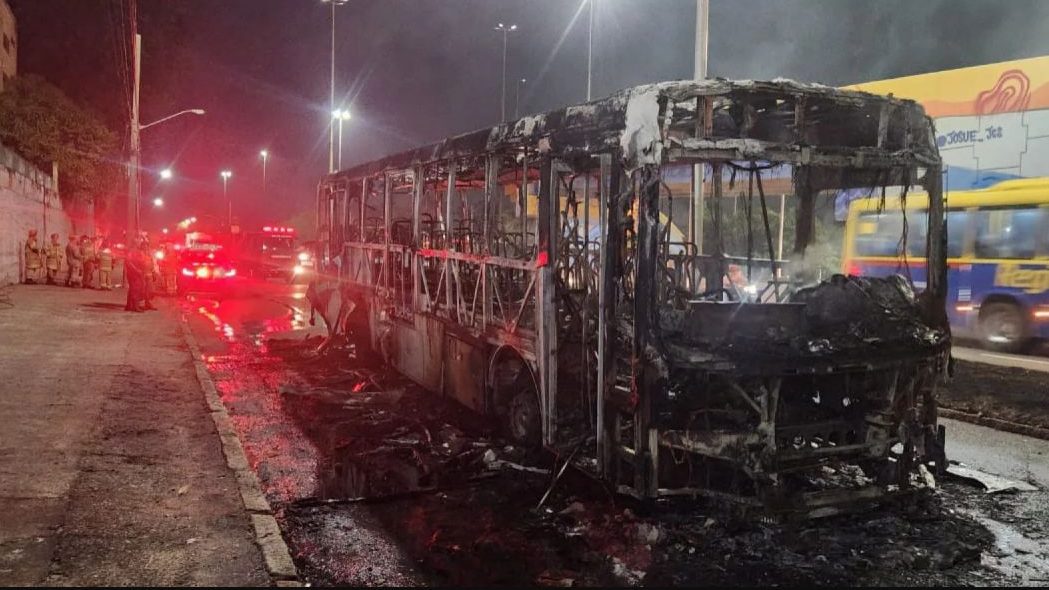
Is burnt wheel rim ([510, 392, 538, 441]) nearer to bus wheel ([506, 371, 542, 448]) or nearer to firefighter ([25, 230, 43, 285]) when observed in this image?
bus wheel ([506, 371, 542, 448])

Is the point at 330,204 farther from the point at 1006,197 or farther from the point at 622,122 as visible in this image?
the point at 1006,197

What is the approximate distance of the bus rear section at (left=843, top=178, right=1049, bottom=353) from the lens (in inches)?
540

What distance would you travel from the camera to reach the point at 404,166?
31.2ft

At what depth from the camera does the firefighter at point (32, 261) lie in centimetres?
2344

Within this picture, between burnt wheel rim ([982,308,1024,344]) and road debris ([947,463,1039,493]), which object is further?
burnt wheel rim ([982,308,1024,344])

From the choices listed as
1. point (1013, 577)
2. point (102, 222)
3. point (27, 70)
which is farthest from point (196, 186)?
point (1013, 577)

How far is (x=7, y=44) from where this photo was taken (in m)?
33.9

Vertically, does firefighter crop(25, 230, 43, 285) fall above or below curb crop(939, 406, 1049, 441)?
above

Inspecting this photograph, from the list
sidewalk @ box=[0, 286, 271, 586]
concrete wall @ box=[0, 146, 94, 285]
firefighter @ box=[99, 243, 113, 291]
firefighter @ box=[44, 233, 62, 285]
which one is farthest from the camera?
firefighter @ box=[44, 233, 62, 285]

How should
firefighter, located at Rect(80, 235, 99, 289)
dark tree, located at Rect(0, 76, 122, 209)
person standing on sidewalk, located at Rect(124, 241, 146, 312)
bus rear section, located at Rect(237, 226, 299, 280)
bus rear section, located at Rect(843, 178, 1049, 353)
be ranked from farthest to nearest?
1. bus rear section, located at Rect(237, 226, 299, 280)
2. dark tree, located at Rect(0, 76, 122, 209)
3. firefighter, located at Rect(80, 235, 99, 289)
4. person standing on sidewalk, located at Rect(124, 241, 146, 312)
5. bus rear section, located at Rect(843, 178, 1049, 353)

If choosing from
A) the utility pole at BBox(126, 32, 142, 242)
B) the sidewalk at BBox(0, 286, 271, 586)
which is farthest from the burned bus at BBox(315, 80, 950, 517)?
the utility pole at BBox(126, 32, 142, 242)

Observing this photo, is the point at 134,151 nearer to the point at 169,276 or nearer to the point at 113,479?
the point at 169,276

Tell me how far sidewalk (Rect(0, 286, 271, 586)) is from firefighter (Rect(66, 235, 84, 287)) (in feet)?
46.2

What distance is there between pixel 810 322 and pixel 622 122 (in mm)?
2040
